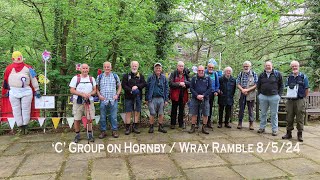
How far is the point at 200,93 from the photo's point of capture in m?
5.96

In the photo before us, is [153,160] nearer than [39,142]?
Yes

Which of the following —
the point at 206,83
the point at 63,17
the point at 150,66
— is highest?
the point at 63,17

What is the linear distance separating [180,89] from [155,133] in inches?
47.3

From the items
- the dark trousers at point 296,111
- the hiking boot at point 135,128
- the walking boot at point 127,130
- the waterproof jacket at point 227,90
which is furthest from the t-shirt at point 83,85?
the dark trousers at point 296,111

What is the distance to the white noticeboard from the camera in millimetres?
5820

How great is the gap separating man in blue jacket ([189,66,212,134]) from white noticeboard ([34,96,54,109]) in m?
3.23

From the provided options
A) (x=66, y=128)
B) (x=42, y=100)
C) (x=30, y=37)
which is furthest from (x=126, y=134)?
→ (x=30, y=37)

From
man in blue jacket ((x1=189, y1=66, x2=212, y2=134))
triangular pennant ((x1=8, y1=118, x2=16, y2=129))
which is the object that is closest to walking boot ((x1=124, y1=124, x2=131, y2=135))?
man in blue jacket ((x1=189, y1=66, x2=212, y2=134))

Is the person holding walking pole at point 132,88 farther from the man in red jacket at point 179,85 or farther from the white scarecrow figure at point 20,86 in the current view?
the white scarecrow figure at point 20,86

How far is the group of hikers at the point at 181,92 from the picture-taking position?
5.31 m

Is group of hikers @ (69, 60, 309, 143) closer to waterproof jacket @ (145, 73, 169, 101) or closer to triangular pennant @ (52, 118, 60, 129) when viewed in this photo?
waterproof jacket @ (145, 73, 169, 101)

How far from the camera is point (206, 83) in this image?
5941 mm

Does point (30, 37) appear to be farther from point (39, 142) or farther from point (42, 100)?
point (39, 142)

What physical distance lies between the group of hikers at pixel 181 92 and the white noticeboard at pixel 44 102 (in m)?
1.03
